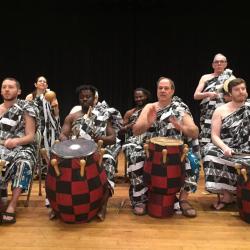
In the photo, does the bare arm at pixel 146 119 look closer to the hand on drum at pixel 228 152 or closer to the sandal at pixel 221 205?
the hand on drum at pixel 228 152

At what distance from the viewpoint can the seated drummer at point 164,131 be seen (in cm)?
330

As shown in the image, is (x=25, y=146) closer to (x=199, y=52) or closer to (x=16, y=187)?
(x=16, y=187)

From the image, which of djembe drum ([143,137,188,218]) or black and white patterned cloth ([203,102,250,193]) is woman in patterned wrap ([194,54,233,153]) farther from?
djembe drum ([143,137,188,218])

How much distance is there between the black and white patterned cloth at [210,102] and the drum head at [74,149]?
2013mm

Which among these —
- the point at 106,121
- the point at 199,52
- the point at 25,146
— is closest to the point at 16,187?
the point at 25,146

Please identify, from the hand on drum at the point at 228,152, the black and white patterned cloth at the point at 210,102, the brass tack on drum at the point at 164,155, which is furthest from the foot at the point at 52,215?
the black and white patterned cloth at the point at 210,102

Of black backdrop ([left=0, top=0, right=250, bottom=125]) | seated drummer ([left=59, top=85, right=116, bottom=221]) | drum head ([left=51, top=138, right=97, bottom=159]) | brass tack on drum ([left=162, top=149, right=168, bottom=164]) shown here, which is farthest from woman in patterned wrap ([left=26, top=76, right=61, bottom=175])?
black backdrop ([left=0, top=0, right=250, bottom=125])

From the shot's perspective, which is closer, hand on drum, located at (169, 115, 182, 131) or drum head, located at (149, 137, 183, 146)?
drum head, located at (149, 137, 183, 146)

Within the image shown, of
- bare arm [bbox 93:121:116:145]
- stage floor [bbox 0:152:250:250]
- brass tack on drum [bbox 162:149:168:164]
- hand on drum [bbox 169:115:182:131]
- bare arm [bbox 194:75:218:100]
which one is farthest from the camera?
bare arm [bbox 194:75:218:100]

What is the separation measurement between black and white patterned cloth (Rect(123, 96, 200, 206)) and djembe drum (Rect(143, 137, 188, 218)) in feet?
0.41

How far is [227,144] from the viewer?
11.3ft

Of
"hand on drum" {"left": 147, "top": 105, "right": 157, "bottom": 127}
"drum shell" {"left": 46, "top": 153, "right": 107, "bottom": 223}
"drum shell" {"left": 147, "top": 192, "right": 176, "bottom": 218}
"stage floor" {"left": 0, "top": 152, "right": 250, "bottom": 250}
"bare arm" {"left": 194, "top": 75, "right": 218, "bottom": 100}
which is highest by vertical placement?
"bare arm" {"left": 194, "top": 75, "right": 218, "bottom": 100}

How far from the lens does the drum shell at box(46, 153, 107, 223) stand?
2834mm

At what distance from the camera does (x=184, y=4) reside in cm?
670
